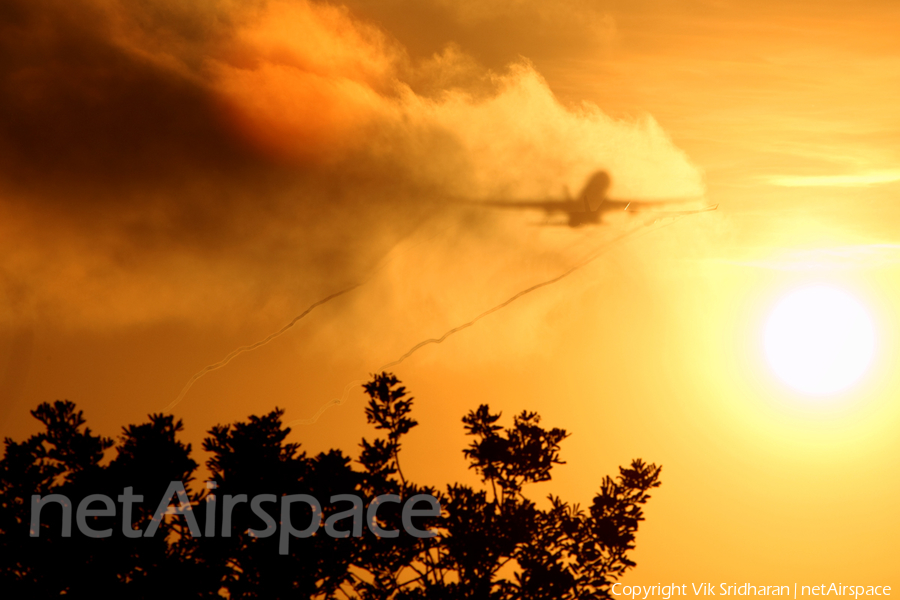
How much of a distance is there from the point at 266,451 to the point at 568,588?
1556 centimetres

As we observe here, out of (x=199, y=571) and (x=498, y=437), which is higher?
(x=498, y=437)

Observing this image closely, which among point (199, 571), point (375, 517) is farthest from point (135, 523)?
point (375, 517)

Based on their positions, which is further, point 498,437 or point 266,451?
point 498,437

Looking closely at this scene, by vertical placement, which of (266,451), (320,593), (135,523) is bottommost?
(320,593)

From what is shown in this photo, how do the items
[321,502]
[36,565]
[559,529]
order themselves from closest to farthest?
[36,565]
[321,502]
[559,529]

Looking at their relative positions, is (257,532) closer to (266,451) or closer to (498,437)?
(266,451)

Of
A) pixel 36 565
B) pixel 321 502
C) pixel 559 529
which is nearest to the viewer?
pixel 36 565

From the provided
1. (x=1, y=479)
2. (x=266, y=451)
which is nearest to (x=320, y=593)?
(x=266, y=451)

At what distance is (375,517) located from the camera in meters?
43.1

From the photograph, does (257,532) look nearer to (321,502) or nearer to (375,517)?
(321,502)

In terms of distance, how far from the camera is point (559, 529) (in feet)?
150

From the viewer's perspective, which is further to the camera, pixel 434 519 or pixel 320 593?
pixel 434 519

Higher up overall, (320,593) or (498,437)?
(498,437)

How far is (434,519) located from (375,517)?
9.28 ft
